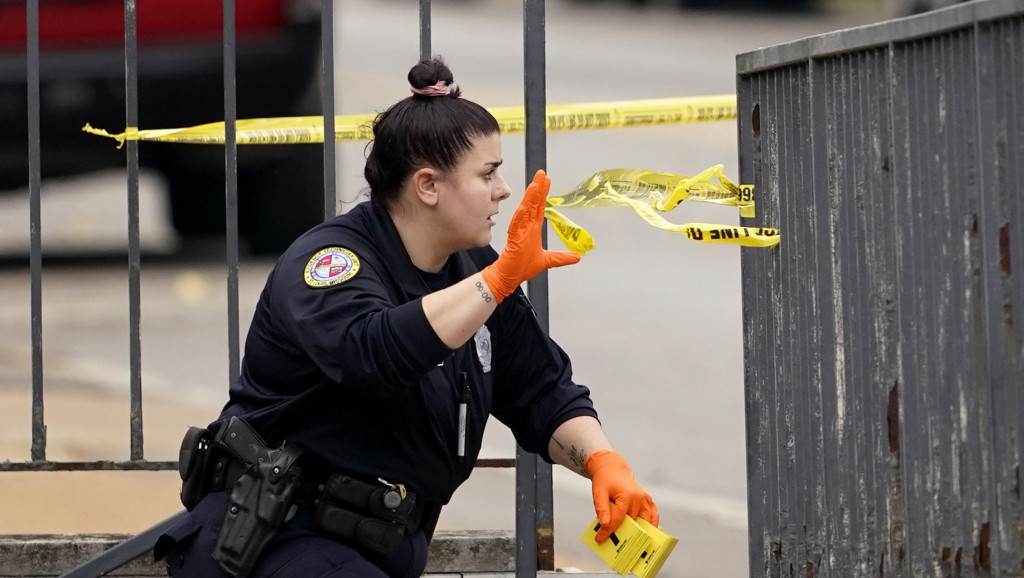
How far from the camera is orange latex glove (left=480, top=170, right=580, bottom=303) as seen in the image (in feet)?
8.13

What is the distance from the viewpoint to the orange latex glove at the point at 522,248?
8.13 ft

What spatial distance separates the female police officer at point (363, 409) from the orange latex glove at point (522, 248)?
77mm

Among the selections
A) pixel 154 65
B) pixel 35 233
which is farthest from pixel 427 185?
pixel 154 65

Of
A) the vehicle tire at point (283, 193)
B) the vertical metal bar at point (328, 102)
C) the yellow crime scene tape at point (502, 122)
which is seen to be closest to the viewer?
the vertical metal bar at point (328, 102)

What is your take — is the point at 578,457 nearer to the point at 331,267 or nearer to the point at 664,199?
the point at 664,199

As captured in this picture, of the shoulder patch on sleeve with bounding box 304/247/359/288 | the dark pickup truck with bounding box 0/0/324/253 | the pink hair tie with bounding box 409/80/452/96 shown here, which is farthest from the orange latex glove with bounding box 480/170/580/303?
the dark pickup truck with bounding box 0/0/324/253

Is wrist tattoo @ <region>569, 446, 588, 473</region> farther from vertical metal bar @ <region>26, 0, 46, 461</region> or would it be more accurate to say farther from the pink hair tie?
vertical metal bar @ <region>26, 0, 46, 461</region>

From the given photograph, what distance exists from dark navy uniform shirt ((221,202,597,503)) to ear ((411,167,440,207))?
0.10m

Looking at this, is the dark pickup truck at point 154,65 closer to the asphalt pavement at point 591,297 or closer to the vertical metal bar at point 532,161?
the asphalt pavement at point 591,297

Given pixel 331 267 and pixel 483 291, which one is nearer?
pixel 483 291

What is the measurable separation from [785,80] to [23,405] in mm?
4364

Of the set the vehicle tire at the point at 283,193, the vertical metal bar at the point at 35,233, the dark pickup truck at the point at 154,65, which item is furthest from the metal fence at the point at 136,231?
the vehicle tire at the point at 283,193

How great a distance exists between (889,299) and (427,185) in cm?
92

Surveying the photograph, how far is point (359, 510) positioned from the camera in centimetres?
274
